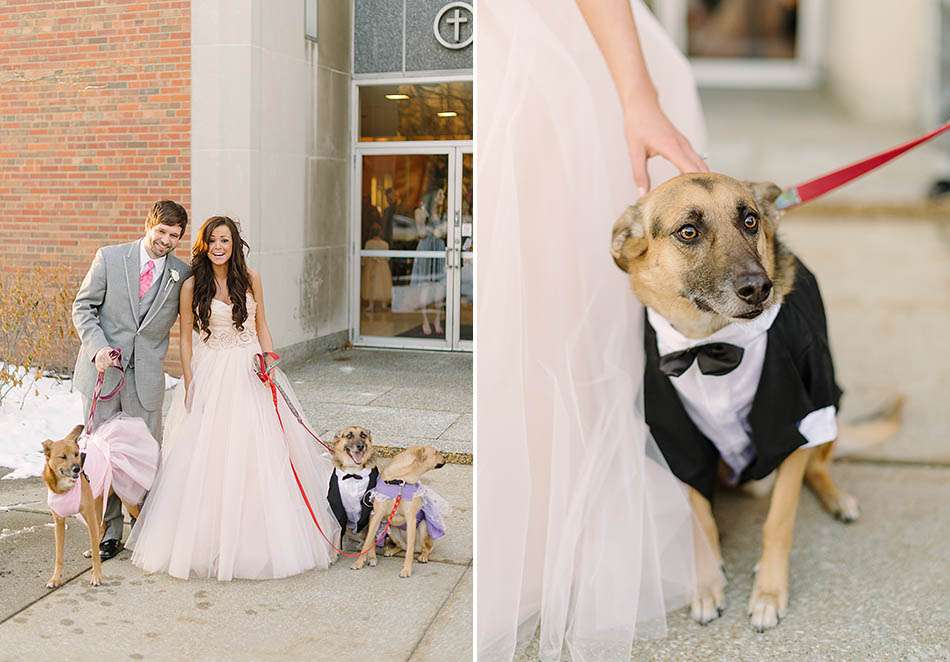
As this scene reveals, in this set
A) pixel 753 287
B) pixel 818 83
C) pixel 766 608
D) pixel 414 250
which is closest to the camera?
pixel 753 287

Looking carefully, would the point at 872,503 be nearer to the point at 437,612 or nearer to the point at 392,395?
the point at 437,612

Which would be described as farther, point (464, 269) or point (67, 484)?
point (464, 269)

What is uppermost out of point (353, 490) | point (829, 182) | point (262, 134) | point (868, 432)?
point (262, 134)

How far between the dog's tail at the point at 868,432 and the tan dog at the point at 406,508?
1238mm

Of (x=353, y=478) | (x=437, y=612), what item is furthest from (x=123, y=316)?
(x=437, y=612)

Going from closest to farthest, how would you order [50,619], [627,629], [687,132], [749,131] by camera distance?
[627,629] → [50,619] → [687,132] → [749,131]

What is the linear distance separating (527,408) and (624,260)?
380 millimetres

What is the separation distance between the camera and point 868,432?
7.96 ft

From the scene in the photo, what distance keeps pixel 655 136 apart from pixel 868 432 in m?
1.33

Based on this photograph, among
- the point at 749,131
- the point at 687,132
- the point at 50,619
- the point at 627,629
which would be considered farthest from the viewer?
the point at 749,131

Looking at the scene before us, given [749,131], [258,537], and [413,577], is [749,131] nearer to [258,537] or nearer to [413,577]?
[413,577]

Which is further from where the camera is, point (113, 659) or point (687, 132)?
point (687, 132)

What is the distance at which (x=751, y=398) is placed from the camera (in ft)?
5.63

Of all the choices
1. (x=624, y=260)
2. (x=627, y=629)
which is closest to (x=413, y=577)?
(x=627, y=629)
